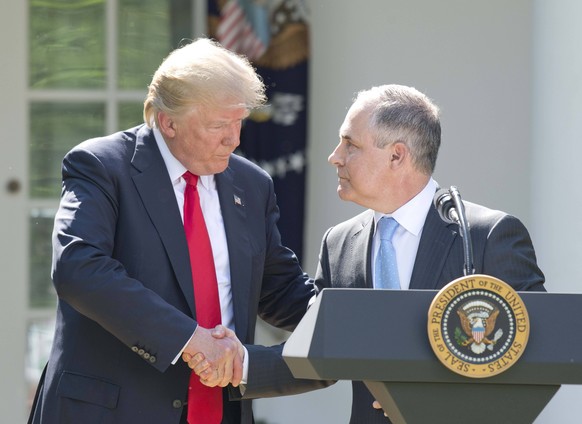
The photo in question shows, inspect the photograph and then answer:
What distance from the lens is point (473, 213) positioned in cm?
316

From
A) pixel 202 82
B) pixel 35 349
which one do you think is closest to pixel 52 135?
pixel 35 349

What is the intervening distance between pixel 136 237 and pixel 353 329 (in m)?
1.06

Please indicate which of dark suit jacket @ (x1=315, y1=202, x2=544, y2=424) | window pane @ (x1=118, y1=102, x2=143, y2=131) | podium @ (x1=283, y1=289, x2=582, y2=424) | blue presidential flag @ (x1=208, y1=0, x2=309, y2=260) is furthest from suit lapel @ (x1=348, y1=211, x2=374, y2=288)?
window pane @ (x1=118, y1=102, x2=143, y2=131)

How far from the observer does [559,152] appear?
4.87 meters

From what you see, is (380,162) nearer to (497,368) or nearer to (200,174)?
(200,174)

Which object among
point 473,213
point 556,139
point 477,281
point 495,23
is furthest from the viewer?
point 495,23

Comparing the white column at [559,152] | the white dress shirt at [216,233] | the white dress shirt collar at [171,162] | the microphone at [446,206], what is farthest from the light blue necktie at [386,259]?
the white column at [559,152]

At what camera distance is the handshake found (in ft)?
10.3

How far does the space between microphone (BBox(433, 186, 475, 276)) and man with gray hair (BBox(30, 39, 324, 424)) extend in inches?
27.8

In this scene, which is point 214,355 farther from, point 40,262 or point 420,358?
point 40,262

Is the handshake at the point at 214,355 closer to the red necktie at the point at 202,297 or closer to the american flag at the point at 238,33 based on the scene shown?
the red necktie at the point at 202,297

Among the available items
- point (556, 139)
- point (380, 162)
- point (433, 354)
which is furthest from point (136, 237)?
point (556, 139)

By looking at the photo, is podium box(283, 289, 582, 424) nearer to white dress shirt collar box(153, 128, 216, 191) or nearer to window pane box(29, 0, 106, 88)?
white dress shirt collar box(153, 128, 216, 191)

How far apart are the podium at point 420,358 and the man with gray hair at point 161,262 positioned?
2.60 ft
